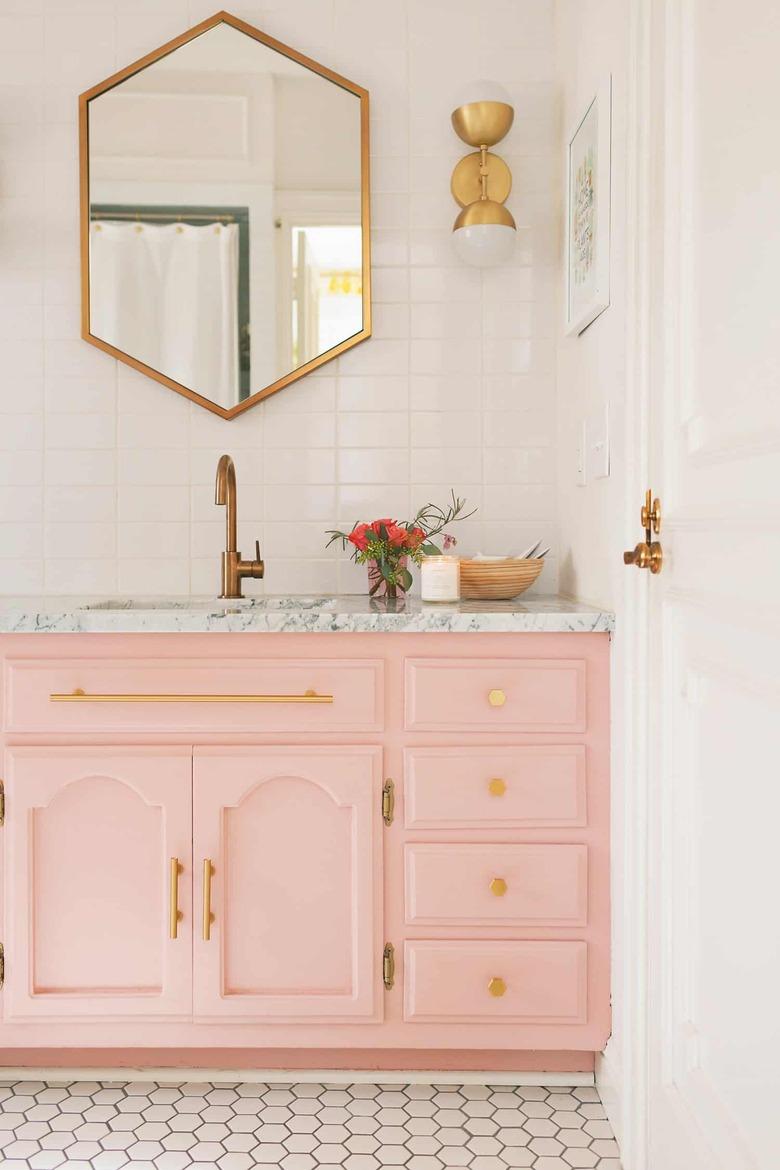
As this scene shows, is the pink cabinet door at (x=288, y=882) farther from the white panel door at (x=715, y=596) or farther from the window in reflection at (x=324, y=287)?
the window in reflection at (x=324, y=287)

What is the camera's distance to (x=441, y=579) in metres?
1.92

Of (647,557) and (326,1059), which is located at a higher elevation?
(647,557)

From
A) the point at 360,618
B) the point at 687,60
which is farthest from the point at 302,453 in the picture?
the point at 687,60

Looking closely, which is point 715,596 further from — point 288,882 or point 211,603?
point 211,603

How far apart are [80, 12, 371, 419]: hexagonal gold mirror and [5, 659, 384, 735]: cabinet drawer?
0.83m

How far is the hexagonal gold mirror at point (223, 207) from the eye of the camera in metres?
2.28

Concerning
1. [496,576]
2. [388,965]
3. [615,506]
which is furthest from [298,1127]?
[615,506]

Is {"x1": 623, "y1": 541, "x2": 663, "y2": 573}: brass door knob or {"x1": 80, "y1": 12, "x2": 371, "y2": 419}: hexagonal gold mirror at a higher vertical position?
{"x1": 80, "y1": 12, "x2": 371, "y2": 419}: hexagonal gold mirror

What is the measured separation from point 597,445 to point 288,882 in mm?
1039

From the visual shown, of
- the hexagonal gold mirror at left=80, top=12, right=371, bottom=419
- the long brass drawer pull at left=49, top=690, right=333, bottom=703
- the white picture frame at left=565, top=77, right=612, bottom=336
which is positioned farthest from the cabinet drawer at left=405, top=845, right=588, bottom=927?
the hexagonal gold mirror at left=80, top=12, right=371, bottom=419

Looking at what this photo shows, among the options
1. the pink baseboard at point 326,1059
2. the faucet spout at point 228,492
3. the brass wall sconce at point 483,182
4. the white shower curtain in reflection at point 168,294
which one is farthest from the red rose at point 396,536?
the pink baseboard at point 326,1059

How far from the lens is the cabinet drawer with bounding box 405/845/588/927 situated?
1732 mm

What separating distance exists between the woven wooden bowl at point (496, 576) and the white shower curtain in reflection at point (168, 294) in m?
0.79

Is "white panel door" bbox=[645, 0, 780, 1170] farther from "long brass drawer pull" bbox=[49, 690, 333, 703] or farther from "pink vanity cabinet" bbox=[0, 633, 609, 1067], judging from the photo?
"long brass drawer pull" bbox=[49, 690, 333, 703]
